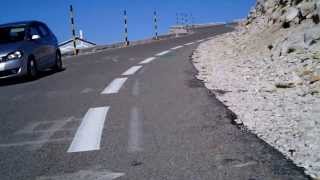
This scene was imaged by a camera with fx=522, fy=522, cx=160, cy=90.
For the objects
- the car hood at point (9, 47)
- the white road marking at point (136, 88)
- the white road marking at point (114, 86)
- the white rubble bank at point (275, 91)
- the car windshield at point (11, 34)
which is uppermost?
the car windshield at point (11, 34)

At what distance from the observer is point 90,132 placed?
20.4 ft

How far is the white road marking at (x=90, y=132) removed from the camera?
5.56 meters

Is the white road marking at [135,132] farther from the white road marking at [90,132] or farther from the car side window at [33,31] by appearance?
the car side window at [33,31]

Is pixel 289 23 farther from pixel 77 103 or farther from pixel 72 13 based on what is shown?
pixel 72 13

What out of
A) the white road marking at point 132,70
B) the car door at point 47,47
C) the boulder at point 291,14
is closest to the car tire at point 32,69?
the car door at point 47,47

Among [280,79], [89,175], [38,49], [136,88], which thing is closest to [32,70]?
[38,49]

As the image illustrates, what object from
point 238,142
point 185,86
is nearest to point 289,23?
point 185,86

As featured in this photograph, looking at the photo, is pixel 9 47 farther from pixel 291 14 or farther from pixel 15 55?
pixel 291 14

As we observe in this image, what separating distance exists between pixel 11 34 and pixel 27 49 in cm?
112

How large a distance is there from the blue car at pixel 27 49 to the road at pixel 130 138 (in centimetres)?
265

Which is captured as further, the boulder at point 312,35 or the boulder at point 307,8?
the boulder at point 307,8

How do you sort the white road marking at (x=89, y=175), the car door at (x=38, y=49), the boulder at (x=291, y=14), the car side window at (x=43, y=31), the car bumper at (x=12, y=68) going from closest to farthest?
1. the white road marking at (x=89, y=175)
2. the car bumper at (x=12, y=68)
3. the boulder at (x=291, y=14)
4. the car door at (x=38, y=49)
5. the car side window at (x=43, y=31)

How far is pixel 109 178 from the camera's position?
14.6 feet

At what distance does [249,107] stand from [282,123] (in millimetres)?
1154
